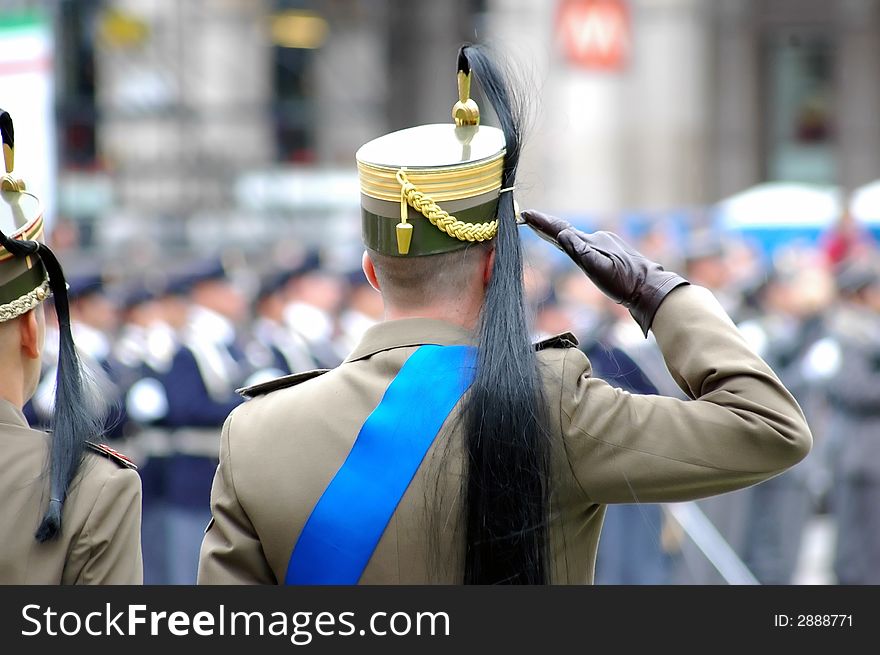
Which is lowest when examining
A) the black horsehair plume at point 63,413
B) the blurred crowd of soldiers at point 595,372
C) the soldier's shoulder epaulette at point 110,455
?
the blurred crowd of soldiers at point 595,372

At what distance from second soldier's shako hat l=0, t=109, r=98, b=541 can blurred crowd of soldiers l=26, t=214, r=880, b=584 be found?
423cm

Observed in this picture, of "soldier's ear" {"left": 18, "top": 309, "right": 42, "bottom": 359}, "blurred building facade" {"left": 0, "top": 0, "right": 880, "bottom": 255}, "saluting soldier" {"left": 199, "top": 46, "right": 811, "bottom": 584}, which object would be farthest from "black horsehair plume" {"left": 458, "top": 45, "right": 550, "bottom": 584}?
"blurred building facade" {"left": 0, "top": 0, "right": 880, "bottom": 255}

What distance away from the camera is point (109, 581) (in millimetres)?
2320

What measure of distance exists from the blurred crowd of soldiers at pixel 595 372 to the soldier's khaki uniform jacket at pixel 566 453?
4.41 meters

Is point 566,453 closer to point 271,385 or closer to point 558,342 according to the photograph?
point 558,342

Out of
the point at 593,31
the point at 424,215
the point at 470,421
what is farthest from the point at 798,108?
the point at 470,421

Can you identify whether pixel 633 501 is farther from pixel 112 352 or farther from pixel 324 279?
pixel 324 279

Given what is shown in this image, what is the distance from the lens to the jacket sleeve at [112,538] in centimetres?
233

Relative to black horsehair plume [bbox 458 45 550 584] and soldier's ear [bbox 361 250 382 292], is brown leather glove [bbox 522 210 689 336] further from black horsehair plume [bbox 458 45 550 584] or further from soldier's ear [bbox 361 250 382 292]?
soldier's ear [bbox 361 250 382 292]

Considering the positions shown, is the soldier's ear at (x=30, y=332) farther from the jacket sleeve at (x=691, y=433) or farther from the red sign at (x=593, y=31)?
the red sign at (x=593, y=31)

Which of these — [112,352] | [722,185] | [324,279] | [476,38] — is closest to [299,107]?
[722,185]

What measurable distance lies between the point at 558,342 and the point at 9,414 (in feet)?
3.23

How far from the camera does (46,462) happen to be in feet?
7.84

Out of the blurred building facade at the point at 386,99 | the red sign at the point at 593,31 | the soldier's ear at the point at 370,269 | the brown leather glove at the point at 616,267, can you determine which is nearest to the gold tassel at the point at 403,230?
the soldier's ear at the point at 370,269
